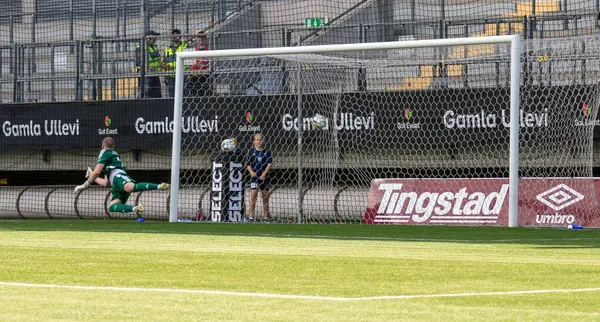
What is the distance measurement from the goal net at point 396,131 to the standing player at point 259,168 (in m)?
0.11

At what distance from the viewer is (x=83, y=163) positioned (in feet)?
85.4

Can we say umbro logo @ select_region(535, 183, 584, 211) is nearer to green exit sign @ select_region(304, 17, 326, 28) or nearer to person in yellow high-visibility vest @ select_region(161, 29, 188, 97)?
person in yellow high-visibility vest @ select_region(161, 29, 188, 97)

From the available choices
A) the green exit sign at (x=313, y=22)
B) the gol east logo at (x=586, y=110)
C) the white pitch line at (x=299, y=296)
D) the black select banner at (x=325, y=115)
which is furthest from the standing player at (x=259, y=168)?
the white pitch line at (x=299, y=296)

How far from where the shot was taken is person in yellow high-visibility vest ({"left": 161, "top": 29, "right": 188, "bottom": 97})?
25.1 metres

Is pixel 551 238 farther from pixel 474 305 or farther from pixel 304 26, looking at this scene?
pixel 304 26

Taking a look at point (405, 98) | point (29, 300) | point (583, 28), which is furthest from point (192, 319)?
point (583, 28)

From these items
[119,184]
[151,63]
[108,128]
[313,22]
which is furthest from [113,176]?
[313,22]

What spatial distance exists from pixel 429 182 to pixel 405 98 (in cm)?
223

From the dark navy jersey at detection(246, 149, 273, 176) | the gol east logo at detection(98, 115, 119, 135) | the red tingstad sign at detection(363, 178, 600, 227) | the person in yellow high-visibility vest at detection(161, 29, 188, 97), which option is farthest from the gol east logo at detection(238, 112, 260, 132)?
the red tingstad sign at detection(363, 178, 600, 227)

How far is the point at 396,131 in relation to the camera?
2242 cm

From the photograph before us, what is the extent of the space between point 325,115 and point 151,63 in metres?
4.75

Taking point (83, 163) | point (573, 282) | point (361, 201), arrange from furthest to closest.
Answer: point (83, 163) < point (361, 201) < point (573, 282)

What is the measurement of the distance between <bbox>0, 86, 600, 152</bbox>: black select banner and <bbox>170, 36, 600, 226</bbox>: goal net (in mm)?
25

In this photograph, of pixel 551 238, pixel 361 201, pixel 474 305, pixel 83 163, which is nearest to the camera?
pixel 474 305
